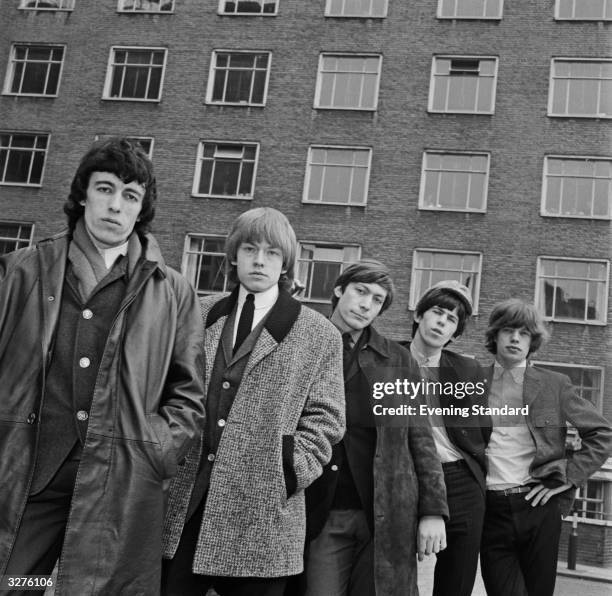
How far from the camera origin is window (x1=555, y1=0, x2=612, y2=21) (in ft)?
66.6

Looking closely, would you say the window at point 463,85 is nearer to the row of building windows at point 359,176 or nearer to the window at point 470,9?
the window at point 470,9

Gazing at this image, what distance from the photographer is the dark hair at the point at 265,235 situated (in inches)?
111

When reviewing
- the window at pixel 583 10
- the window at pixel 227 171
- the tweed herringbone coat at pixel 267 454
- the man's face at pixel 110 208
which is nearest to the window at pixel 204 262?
the window at pixel 227 171

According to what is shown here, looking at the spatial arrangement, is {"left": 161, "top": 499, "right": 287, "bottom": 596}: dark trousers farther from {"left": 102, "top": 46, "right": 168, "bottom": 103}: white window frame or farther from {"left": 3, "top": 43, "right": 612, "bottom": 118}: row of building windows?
{"left": 102, "top": 46, "right": 168, "bottom": 103}: white window frame

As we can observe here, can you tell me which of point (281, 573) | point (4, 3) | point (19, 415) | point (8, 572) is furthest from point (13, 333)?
point (4, 3)

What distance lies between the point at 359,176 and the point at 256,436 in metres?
18.5

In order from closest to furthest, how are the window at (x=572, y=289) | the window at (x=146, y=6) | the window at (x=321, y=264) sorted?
1. the window at (x=572, y=289)
2. the window at (x=321, y=264)
3. the window at (x=146, y=6)

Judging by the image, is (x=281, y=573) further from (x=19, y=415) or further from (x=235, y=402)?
(x=19, y=415)

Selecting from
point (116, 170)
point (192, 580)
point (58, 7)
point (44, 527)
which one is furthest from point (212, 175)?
point (44, 527)

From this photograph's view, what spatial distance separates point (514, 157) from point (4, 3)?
56.1 ft

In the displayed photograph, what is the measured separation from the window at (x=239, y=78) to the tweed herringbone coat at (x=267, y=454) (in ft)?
64.0

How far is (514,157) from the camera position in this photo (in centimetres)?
1978

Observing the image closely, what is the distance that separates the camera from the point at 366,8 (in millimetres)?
21375

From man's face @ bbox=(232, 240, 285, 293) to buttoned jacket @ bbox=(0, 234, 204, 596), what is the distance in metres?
0.53
